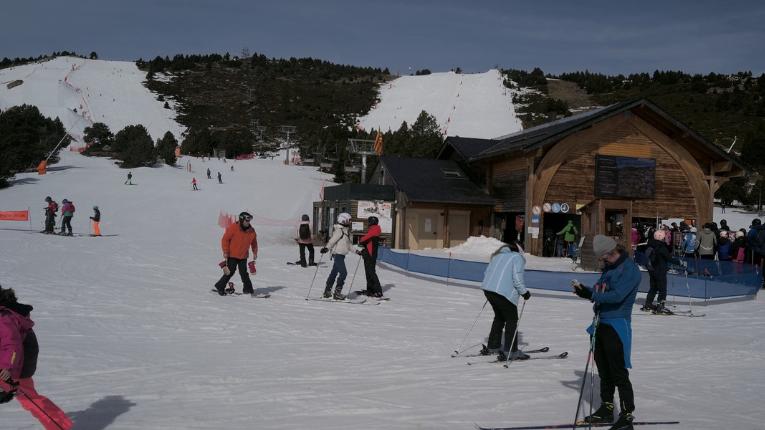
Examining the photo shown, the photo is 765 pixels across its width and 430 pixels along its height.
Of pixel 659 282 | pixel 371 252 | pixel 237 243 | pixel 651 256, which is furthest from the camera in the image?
pixel 371 252

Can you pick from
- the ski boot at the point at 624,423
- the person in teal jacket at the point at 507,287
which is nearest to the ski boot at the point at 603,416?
the ski boot at the point at 624,423

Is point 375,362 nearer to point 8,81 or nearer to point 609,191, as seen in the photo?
point 609,191

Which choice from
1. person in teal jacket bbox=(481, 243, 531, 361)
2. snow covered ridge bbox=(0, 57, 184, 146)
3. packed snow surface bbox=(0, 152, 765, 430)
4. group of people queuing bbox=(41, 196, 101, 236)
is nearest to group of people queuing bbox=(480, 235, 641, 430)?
packed snow surface bbox=(0, 152, 765, 430)

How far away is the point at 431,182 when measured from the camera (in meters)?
31.3

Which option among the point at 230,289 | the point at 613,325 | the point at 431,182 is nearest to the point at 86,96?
the point at 431,182

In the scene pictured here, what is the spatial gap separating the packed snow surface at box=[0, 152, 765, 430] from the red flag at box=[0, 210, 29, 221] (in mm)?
10954

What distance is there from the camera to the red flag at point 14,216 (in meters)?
29.3

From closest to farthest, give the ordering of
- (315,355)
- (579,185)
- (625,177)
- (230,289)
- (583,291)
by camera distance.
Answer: (583,291)
(315,355)
(230,289)
(579,185)
(625,177)

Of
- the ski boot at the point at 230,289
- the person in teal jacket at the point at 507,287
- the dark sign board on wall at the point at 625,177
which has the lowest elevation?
the ski boot at the point at 230,289

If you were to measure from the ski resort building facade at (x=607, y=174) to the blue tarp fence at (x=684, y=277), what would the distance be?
11173 millimetres

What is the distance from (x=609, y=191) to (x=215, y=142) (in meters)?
67.7

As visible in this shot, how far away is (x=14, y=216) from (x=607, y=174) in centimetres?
2770

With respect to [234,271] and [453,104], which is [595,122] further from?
[453,104]

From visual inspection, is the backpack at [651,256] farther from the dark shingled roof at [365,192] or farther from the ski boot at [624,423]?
the dark shingled roof at [365,192]
